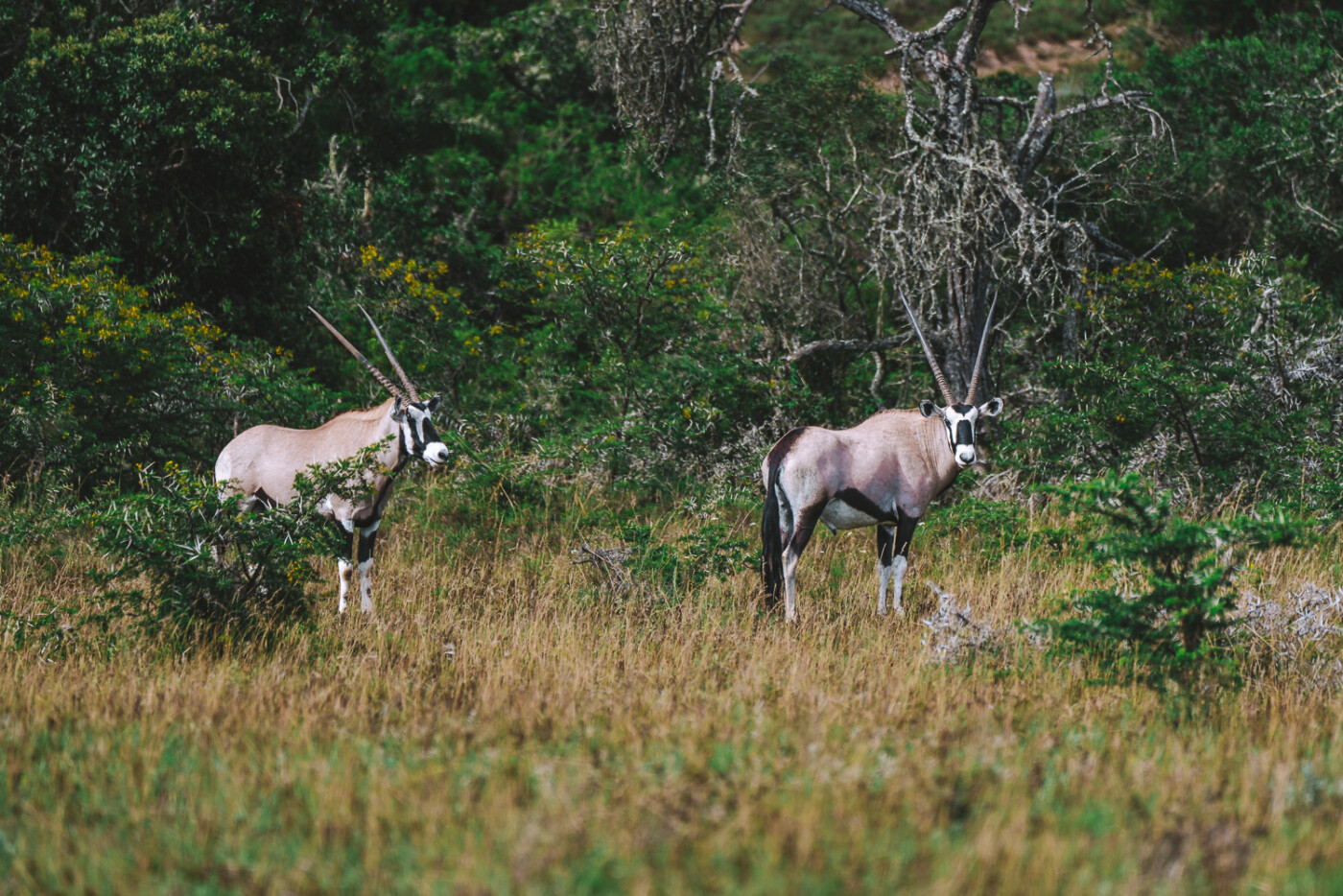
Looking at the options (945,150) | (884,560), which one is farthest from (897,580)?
(945,150)

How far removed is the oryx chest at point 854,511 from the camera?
7301mm

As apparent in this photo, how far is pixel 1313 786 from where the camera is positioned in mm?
4102

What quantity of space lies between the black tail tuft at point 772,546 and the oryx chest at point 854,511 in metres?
0.36

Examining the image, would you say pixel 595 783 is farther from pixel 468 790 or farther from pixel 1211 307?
pixel 1211 307

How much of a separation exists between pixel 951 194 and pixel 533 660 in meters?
6.92

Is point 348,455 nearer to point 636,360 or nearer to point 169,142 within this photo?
point 636,360

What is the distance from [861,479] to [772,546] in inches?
30.2

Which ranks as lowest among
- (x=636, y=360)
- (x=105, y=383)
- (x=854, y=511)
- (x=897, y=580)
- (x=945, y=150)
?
(x=897, y=580)

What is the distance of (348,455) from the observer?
25.3 feet

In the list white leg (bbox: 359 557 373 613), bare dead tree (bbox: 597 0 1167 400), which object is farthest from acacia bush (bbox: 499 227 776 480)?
white leg (bbox: 359 557 373 613)

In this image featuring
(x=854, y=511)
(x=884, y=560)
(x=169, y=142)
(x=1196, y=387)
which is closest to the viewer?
(x=854, y=511)

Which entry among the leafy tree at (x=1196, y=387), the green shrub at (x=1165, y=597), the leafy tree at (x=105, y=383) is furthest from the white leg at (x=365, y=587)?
the leafy tree at (x=1196, y=387)

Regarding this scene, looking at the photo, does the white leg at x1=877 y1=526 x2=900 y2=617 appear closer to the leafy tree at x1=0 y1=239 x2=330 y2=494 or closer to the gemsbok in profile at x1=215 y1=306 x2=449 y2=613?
the gemsbok in profile at x1=215 y1=306 x2=449 y2=613

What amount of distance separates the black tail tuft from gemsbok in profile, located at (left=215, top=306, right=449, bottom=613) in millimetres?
2242
